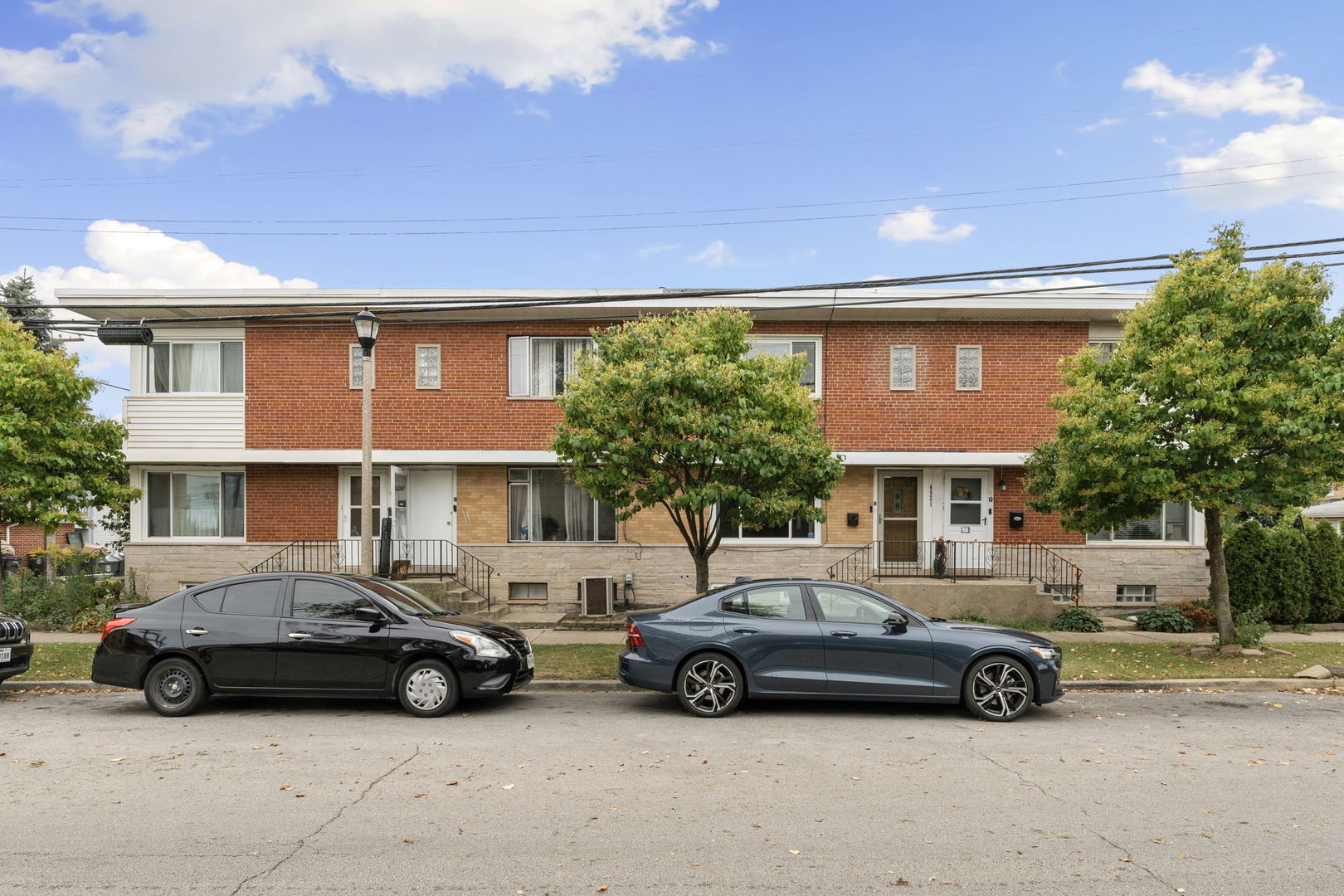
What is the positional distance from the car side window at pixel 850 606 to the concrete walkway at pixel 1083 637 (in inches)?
193

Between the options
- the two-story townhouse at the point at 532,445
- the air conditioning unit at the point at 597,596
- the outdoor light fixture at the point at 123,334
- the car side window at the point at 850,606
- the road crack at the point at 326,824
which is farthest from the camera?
the two-story townhouse at the point at 532,445

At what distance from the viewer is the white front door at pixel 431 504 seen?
17469mm

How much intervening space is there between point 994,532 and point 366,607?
41.3 feet

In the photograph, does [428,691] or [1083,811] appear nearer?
[1083,811]

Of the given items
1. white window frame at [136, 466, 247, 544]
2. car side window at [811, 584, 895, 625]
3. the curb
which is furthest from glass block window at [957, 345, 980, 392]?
white window frame at [136, 466, 247, 544]

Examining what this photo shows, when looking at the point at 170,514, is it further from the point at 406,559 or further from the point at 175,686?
the point at 175,686

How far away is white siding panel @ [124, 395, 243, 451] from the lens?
1698 centimetres

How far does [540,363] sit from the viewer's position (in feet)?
56.9

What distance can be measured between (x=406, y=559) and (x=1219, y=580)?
547 inches

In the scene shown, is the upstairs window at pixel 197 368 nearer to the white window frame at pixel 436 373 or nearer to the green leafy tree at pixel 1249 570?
the white window frame at pixel 436 373

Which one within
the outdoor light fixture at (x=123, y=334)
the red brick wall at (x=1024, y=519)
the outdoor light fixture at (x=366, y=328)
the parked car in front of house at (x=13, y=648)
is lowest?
the parked car in front of house at (x=13, y=648)

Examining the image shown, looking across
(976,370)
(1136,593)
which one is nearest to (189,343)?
(976,370)

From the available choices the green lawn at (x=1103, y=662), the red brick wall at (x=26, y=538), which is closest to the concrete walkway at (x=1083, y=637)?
the green lawn at (x=1103, y=662)

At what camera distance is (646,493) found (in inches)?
466
